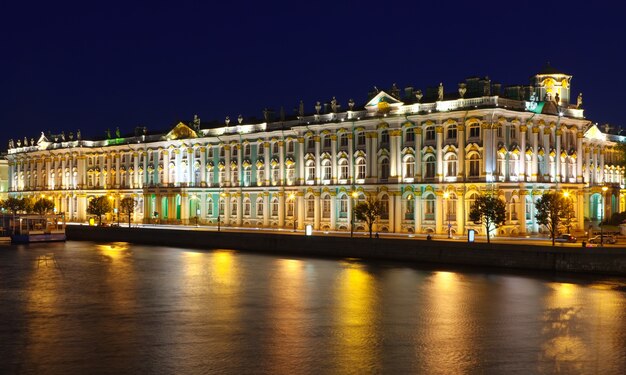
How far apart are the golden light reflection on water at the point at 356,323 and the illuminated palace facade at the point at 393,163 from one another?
87.9 ft

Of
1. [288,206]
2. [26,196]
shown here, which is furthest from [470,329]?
[26,196]

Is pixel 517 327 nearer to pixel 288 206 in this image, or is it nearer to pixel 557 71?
pixel 557 71

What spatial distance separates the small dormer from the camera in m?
76.8

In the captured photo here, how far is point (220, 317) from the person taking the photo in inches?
1262

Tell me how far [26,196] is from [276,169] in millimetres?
62101

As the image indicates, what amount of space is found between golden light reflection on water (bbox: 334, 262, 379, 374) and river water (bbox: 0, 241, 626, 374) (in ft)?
0.22

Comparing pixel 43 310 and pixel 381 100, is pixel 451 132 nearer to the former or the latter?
pixel 381 100

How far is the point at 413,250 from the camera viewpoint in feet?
184

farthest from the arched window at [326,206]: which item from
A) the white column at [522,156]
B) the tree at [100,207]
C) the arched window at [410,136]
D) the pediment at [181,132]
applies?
the tree at [100,207]

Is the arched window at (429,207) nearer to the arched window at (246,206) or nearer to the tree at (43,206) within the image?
the arched window at (246,206)

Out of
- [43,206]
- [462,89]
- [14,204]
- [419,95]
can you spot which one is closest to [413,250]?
[462,89]

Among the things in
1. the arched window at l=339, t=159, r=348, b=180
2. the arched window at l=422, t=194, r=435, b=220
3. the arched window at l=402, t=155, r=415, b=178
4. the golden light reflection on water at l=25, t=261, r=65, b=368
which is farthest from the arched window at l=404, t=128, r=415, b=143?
the golden light reflection on water at l=25, t=261, r=65, b=368

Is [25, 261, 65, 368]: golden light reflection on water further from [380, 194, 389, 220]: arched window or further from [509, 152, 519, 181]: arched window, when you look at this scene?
[509, 152, 519, 181]: arched window

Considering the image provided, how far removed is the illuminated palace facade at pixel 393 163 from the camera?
2810 inches
